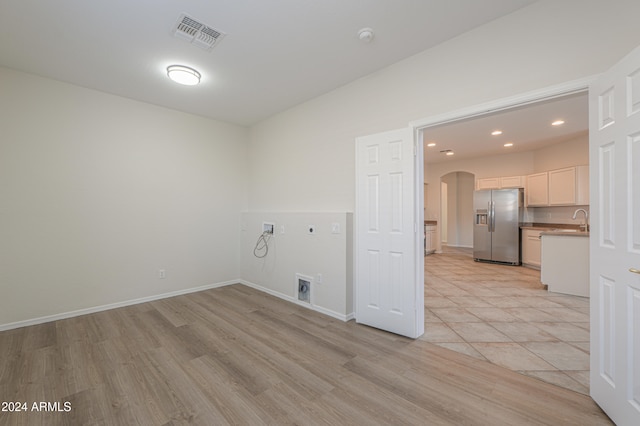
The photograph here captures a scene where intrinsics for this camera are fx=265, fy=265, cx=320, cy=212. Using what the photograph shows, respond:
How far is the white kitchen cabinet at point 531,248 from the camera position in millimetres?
6004

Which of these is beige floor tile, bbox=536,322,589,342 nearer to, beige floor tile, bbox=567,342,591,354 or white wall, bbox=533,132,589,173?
beige floor tile, bbox=567,342,591,354

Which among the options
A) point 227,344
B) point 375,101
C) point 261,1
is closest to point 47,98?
point 261,1

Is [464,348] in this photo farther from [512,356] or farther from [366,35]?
[366,35]

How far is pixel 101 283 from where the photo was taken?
364 cm

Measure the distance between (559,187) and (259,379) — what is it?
7.12 metres

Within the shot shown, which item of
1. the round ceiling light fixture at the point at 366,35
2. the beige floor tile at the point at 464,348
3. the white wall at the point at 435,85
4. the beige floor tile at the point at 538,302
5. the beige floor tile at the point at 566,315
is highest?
the round ceiling light fixture at the point at 366,35

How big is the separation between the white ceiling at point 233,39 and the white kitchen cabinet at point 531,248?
18.5 ft

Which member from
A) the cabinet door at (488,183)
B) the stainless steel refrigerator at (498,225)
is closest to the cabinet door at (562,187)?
the stainless steel refrigerator at (498,225)

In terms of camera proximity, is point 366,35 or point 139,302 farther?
point 139,302

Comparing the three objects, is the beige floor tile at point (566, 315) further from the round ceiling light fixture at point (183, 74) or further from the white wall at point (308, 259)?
the round ceiling light fixture at point (183, 74)

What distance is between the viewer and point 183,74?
120 inches

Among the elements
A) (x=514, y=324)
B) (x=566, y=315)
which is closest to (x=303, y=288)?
(x=514, y=324)

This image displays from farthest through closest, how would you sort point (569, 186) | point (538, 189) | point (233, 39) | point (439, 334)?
point (538, 189), point (569, 186), point (439, 334), point (233, 39)

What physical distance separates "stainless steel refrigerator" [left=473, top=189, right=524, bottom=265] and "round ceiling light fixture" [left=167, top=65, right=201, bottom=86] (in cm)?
708
